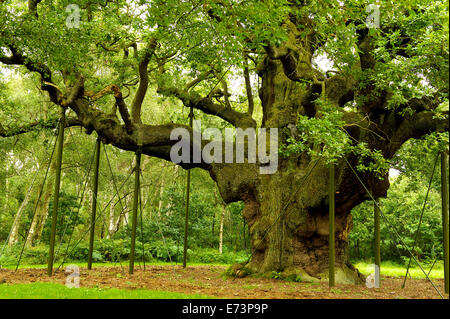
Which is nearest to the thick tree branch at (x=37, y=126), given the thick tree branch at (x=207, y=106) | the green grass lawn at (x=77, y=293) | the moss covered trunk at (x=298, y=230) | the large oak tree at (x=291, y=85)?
the large oak tree at (x=291, y=85)

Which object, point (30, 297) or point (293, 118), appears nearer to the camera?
point (30, 297)

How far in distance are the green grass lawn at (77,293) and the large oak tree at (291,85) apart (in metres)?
2.69

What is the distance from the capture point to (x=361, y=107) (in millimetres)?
8227

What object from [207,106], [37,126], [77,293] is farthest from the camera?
[207,106]

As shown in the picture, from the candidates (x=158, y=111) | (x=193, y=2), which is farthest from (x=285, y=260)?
(x=158, y=111)

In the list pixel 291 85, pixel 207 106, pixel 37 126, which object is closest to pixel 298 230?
pixel 291 85

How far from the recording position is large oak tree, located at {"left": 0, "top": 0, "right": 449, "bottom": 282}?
652cm

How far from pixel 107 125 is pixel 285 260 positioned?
5.37 m

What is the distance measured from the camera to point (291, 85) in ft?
33.8

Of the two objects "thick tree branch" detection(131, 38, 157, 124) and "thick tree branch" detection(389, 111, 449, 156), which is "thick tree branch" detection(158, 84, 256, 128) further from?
"thick tree branch" detection(389, 111, 449, 156)

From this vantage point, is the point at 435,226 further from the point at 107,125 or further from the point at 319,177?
the point at 107,125

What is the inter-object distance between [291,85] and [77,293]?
7.25 meters

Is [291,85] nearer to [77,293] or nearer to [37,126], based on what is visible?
[37,126]

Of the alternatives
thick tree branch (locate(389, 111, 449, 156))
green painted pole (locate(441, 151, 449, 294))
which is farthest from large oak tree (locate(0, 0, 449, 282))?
green painted pole (locate(441, 151, 449, 294))
